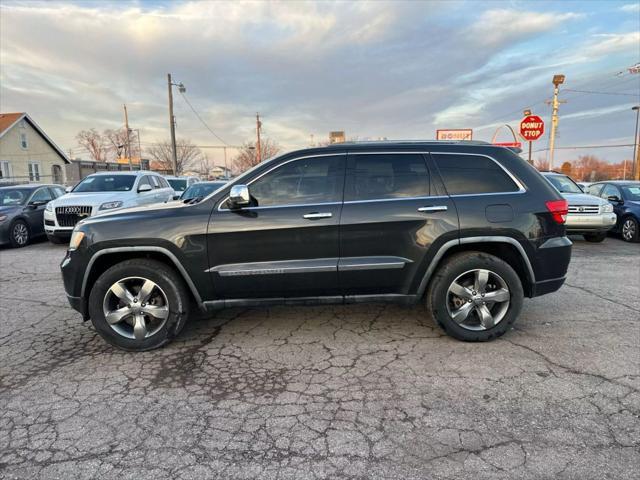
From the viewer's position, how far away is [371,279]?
147 inches

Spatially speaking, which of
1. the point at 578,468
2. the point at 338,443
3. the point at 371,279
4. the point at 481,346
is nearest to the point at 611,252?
the point at 481,346

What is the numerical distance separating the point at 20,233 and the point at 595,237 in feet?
46.8

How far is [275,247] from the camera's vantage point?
3.66 metres

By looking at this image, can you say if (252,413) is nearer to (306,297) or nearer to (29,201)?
(306,297)

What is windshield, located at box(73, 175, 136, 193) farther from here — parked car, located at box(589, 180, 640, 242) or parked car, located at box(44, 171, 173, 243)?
parked car, located at box(589, 180, 640, 242)

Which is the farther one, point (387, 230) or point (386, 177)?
point (386, 177)

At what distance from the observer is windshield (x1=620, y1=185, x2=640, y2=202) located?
33.6 ft

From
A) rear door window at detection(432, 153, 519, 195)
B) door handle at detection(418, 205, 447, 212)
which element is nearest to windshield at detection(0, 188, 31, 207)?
door handle at detection(418, 205, 447, 212)

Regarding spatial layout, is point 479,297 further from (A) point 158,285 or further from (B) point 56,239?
(B) point 56,239

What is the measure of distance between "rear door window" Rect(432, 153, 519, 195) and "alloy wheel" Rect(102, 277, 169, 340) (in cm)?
289

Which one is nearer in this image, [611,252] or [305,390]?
[305,390]

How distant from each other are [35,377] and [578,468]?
3969mm

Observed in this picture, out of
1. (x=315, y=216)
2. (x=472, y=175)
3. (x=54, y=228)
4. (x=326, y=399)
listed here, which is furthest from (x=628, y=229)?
(x=54, y=228)

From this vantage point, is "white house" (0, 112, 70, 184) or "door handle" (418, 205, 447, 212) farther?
"white house" (0, 112, 70, 184)
